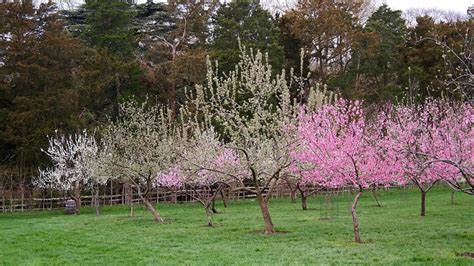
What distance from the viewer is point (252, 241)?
48.3 feet

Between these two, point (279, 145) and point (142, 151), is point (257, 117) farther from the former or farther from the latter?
point (142, 151)

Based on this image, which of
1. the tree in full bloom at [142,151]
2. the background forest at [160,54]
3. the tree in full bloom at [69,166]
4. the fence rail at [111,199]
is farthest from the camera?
the background forest at [160,54]

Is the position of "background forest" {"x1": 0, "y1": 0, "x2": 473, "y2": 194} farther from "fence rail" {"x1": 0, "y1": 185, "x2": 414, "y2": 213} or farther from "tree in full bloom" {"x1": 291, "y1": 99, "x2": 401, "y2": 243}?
"tree in full bloom" {"x1": 291, "y1": 99, "x2": 401, "y2": 243}

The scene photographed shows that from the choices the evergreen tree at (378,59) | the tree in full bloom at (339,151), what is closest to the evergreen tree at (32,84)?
the tree in full bloom at (339,151)

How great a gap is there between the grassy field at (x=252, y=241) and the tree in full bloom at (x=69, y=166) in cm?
738

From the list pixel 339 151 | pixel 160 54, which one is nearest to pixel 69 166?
pixel 160 54

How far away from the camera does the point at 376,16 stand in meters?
43.9

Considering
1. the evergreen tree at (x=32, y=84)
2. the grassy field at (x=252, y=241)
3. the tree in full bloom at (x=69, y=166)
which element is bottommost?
the grassy field at (x=252, y=241)

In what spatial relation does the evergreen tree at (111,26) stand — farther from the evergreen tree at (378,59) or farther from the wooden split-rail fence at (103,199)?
the evergreen tree at (378,59)

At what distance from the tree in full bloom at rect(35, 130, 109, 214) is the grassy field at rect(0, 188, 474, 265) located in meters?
7.38

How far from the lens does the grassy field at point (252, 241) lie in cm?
1174

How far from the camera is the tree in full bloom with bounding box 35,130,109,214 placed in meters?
28.9

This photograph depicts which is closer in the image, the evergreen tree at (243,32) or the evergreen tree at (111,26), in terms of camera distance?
the evergreen tree at (243,32)

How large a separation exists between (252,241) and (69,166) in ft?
63.2
